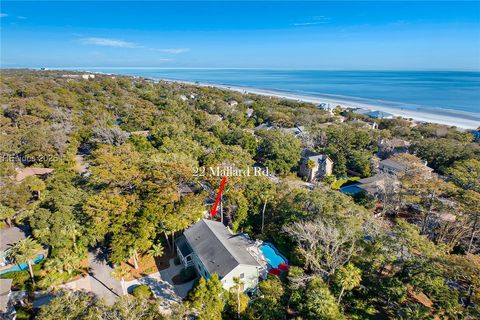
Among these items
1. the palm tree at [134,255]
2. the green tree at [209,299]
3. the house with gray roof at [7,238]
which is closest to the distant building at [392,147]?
the green tree at [209,299]

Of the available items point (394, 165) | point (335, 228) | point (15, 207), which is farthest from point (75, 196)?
point (394, 165)

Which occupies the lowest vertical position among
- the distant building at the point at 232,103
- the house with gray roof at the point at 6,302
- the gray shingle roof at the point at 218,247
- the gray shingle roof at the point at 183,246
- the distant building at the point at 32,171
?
the gray shingle roof at the point at 183,246

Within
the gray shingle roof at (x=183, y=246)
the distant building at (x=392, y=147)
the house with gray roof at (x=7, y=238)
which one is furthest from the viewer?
the distant building at (x=392, y=147)

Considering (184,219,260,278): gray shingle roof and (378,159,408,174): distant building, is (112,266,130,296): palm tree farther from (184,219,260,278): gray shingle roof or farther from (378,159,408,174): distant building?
(378,159,408,174): distant building

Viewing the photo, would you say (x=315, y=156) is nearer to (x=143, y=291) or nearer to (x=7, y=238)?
(x=143, y=291)

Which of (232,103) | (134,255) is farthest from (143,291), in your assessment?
(232,103)

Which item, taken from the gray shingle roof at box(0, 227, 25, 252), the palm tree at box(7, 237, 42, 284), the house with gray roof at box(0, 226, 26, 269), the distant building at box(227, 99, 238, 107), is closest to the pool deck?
the palm tree at box(7, 237, 42, 284)

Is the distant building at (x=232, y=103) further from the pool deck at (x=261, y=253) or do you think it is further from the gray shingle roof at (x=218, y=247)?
the pool deck at (x=261, y=253)
